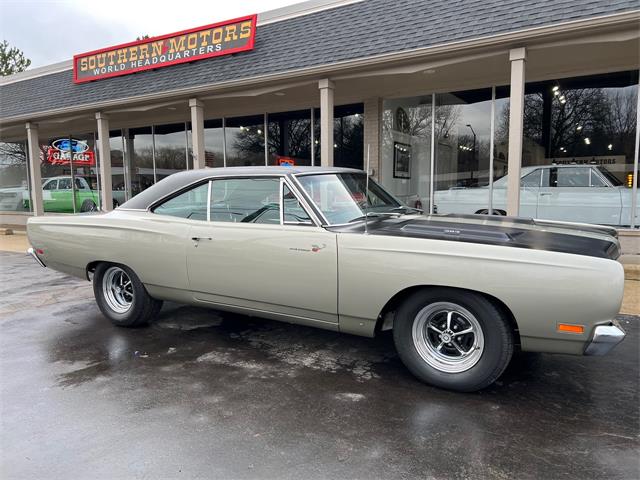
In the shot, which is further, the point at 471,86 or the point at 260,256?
the point at 471,86

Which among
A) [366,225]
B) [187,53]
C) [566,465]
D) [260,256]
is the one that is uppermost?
[187,53]

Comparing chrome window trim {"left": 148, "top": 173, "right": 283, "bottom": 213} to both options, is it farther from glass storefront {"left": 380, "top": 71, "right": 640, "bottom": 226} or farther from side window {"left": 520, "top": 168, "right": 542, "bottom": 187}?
side window {"left": 520, "top": 168, "right": 542, "bottom": 187}

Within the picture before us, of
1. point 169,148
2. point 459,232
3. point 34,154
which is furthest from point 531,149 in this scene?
point 34,154

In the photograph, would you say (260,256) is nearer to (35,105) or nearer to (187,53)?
(187,53)

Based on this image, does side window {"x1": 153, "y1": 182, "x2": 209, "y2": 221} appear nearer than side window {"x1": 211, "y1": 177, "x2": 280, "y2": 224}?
No

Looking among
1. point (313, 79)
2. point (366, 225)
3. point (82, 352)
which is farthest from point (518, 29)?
point (82, 352)

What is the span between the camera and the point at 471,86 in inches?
374

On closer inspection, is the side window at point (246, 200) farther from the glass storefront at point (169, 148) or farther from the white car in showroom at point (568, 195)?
the glass storefront at point (169, 148)

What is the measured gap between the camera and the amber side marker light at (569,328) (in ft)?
9.27

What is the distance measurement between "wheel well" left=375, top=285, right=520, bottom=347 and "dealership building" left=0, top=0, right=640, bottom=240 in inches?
177

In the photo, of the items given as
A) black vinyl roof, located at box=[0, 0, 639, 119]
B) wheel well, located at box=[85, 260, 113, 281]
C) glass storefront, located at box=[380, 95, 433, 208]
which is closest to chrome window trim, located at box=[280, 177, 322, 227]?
wheel well, located at box=[85, 260, 113, 281]

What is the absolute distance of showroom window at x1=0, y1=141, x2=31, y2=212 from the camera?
59.0 feet

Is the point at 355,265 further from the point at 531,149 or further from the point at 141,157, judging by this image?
the point at 141,157

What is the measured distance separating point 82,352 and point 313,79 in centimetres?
644
